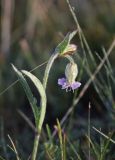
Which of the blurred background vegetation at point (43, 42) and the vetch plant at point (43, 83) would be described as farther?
the blurred background vegetation at point (43, 42)

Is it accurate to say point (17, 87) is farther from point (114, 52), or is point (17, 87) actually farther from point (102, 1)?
point (102, 1)

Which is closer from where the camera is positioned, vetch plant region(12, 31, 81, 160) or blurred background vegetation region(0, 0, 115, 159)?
vetch plant region(12, 31, 81, 160)

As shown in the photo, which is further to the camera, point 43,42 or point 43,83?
point 43,42

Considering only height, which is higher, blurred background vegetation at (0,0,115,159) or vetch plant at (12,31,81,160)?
vetch plant at (12,31,81,160)

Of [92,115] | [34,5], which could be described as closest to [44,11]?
Answer: [34,5]

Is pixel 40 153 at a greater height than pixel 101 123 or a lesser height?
greater

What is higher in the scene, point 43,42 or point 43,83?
point 43,83

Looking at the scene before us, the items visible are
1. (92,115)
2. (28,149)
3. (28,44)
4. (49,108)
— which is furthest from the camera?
(28,44)

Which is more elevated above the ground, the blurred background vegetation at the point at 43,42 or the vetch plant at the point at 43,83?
the vetch plant at the point at 43,83
